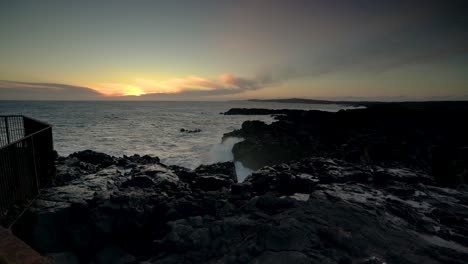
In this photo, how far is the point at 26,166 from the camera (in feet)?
20.1

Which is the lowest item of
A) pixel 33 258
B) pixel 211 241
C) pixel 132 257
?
pixel 132 257

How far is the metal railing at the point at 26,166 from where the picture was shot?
522 cm

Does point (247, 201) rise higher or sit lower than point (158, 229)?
higher

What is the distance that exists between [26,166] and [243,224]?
5.80 meters

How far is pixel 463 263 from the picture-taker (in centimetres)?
460

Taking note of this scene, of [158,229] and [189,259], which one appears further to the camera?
[158,229]

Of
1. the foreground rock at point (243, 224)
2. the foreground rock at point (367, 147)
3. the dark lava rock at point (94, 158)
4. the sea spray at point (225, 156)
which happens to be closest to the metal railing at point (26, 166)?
the foreground rock at point (243, 224)

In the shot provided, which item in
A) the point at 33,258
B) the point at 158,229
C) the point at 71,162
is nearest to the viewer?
the point at 33,258

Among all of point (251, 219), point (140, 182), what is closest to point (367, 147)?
point (251, 219)

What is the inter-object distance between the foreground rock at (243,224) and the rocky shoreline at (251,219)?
3 cm

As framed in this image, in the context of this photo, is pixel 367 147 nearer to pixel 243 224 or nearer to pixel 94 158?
pixel 243 224

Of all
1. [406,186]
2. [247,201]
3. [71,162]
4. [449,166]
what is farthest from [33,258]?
[449,166]

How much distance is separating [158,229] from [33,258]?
4.62 m

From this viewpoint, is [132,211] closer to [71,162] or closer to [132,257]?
[132,257]
